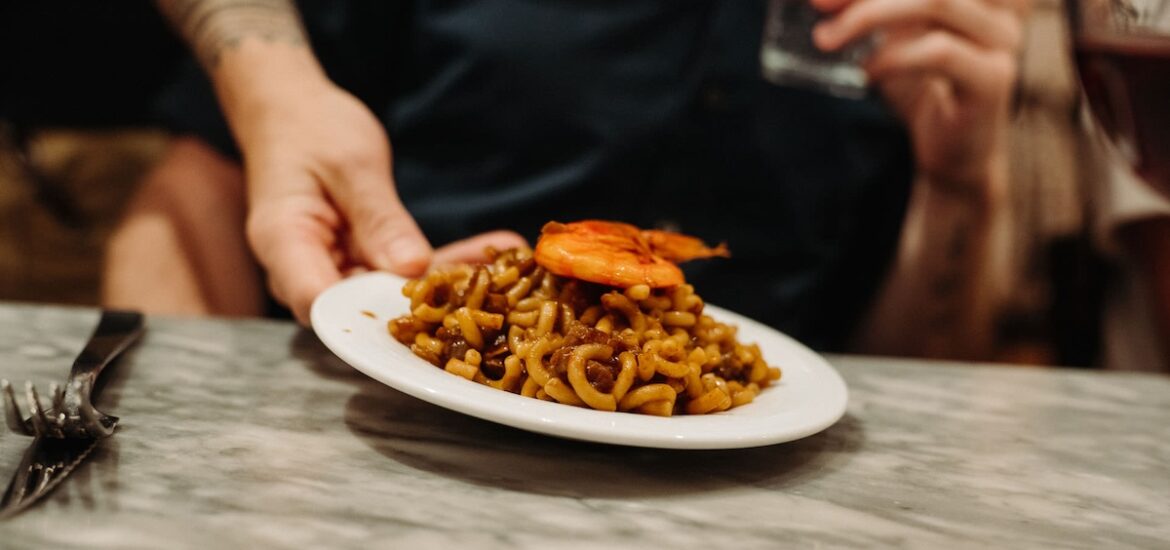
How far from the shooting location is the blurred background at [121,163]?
265 centimetres

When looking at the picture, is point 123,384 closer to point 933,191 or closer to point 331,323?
point 331,323

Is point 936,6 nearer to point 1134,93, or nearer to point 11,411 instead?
point 1134,93

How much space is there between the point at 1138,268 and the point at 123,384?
2.25 meters

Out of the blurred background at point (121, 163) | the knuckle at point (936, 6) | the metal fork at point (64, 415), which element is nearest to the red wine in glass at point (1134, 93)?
the knuckle at point (936, 6)

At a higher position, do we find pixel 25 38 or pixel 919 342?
pixel 25 38

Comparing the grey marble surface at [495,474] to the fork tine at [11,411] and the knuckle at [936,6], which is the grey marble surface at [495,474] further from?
the knuckle at [936,6]

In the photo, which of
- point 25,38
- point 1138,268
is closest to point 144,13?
A: point 25,38

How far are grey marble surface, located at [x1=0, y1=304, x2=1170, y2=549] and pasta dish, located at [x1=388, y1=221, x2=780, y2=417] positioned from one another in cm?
7

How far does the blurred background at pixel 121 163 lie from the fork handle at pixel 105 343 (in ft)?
5.95

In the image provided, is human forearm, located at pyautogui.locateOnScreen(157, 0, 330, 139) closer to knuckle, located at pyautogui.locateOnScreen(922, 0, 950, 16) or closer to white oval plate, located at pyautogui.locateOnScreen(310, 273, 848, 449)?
white oval plate, located at pyautogui.locateOnScreen(310, 273, 848, 449)

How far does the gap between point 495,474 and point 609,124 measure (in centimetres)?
116

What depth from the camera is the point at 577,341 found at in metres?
0.93

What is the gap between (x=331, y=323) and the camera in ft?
3.22

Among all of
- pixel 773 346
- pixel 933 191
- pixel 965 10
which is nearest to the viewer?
pixel 773 346
